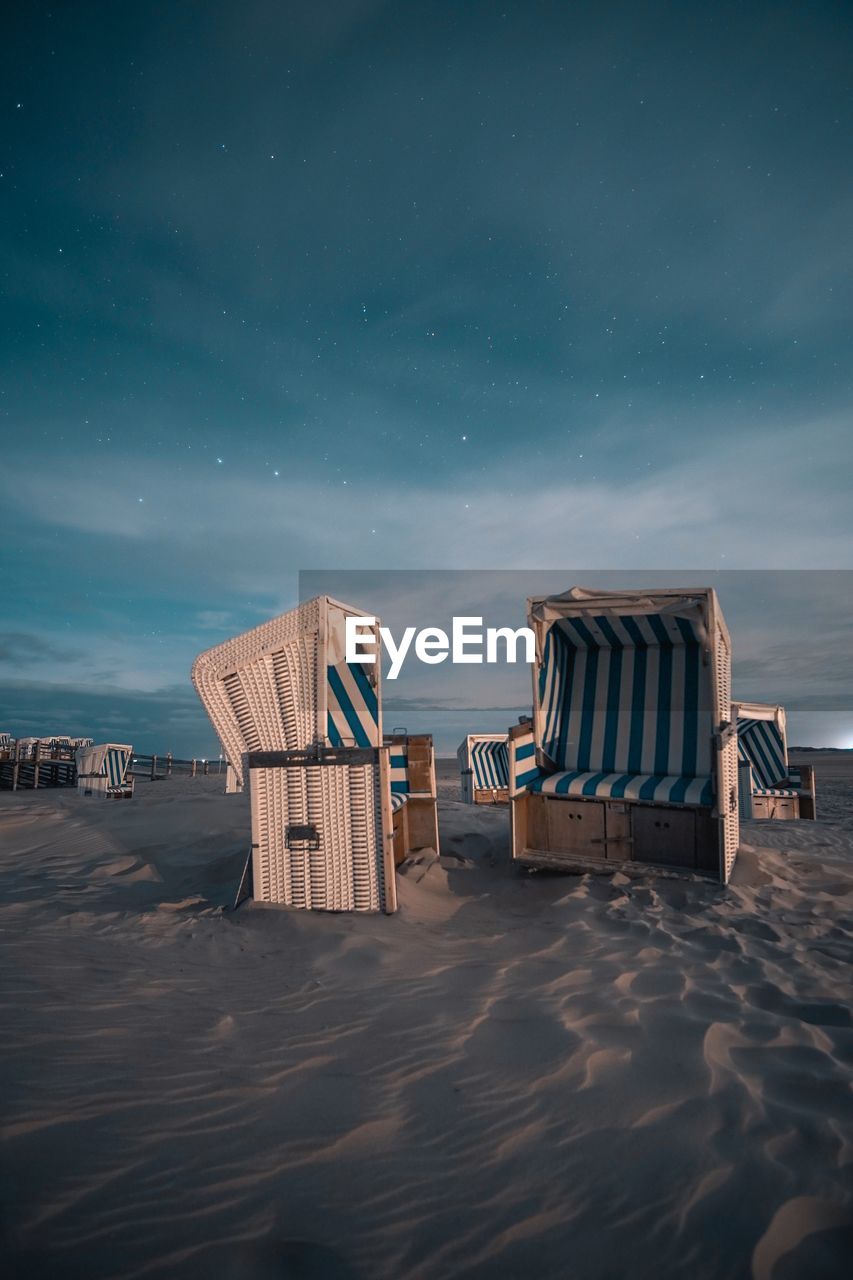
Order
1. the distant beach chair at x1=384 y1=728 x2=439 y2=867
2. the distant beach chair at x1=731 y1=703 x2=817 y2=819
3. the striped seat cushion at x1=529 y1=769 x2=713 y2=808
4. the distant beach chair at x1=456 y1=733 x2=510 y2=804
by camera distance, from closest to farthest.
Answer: the striped seat cushion at x1=529 y1=769 x2=713 y2=808
the distant beach chair at x1=384 y1=728 x2=439 y2=867
the distant beach chair at x1=731 y1=703 x2=817 y2=819
the distant beach chair at x1=456 y1=733 x2=510 y2=804

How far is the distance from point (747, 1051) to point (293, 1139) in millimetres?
1956

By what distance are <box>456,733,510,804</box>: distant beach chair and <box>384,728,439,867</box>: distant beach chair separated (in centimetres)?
1021

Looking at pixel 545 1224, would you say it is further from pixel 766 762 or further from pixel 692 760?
pixel 766 762

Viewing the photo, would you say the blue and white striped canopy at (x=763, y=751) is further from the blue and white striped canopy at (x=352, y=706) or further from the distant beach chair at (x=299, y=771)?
the distant beach chair at (x=299, y=771)

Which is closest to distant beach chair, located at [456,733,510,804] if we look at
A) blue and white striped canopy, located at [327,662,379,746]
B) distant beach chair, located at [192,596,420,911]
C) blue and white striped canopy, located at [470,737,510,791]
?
blue and white striped canopy, located at [470,737,510,791]

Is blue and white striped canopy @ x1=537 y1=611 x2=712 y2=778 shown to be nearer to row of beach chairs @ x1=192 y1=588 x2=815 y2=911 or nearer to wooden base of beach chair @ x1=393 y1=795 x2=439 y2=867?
row of beach chairs @ x1=192 y1=588 x2=815 y2=911

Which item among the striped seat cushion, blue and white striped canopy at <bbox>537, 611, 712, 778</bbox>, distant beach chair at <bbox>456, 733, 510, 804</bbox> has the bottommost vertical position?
distant beach chair at <bbox>456, 733, 510, 804</bbox>

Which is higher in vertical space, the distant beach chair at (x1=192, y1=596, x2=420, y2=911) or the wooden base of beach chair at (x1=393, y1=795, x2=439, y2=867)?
the distant beach chair at (x1=192, y1=596, x2=420, y2=911)

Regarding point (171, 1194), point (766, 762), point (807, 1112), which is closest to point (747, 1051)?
point (807, 1112)

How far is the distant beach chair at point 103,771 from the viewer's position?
1980 cm

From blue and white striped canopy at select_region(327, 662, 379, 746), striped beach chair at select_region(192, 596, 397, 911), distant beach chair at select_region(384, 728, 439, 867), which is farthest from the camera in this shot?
distant beach chair at select_region(384, 728, 439, 867)

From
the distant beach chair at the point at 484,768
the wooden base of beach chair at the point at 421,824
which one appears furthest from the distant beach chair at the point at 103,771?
the wooden base of beach chair at the point at 421,824

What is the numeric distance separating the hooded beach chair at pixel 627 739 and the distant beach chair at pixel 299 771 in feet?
7.32

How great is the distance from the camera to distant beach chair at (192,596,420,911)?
A: 5.21m
